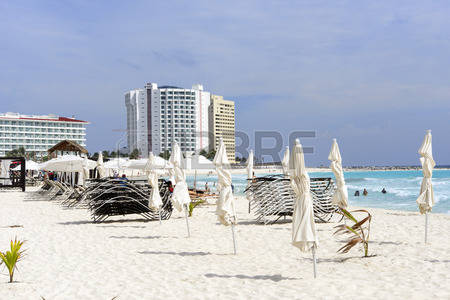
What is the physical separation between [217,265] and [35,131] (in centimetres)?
11660

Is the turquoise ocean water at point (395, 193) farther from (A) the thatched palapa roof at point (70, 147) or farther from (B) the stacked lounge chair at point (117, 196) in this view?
(B) the stacked lounge chair at point (117, 196)

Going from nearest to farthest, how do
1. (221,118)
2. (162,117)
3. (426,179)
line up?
1. (426,179)
2. (162,117)
3. (221,118)

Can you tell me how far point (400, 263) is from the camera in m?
6.29

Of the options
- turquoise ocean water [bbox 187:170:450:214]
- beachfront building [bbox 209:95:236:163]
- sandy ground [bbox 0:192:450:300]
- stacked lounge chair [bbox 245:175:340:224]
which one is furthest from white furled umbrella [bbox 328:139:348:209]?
beachfront building [bbox 209:95:236:163]

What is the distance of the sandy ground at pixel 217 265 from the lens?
505cm

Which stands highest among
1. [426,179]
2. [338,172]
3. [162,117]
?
[162,117]

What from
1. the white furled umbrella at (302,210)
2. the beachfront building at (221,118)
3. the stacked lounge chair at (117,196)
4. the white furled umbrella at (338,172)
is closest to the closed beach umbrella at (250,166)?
the stacked lounge chair at (117,196)

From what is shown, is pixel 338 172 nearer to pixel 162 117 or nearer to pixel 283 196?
pixel 283 196

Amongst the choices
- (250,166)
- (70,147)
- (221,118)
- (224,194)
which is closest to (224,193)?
(224,194)

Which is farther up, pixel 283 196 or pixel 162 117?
pixel 162 117

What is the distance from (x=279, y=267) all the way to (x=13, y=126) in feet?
386

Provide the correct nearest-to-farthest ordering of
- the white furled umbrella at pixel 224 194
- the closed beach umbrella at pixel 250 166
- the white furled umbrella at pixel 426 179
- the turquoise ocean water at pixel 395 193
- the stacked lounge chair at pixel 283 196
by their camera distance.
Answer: the white furled umbrella at pixel 224 194 → the white furled umbrella at pixel 426 179 → the stacked lounge chair at pixel 283 196 → the closed beach umbrella at pixel 250 166 → the turquoise ocean water at pixel 395 193

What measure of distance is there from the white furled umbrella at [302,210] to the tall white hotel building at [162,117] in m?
123

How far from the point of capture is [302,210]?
5.34m
